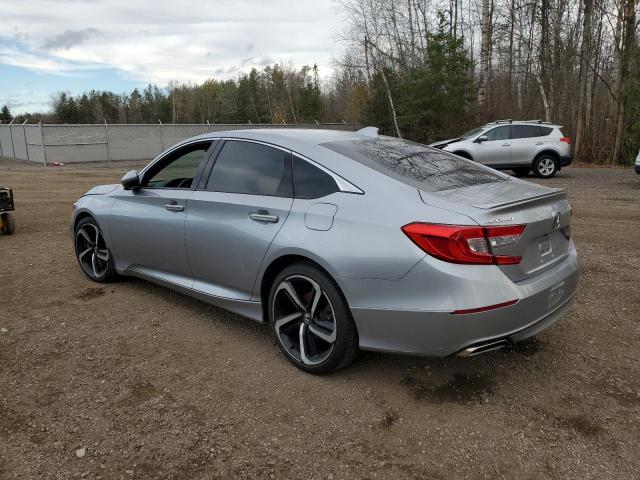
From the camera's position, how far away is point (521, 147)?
15.2 meters

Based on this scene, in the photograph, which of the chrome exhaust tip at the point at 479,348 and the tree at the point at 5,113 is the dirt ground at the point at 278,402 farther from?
the tree at the point at 5,113

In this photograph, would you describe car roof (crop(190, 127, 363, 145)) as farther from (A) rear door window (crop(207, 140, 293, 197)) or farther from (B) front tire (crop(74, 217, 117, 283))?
(B) front tire (crop(74, 217, 117, 283))

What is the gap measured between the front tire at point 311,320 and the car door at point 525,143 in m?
13.5

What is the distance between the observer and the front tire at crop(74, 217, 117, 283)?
204 inches

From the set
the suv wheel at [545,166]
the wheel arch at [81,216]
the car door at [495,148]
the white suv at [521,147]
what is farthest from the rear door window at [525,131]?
the wheel arch at [81,216]

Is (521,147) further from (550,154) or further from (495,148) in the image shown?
(550,154)

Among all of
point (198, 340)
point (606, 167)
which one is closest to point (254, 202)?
point (198, 340)

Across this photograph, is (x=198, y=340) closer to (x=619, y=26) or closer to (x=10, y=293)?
(x=10, y=293)

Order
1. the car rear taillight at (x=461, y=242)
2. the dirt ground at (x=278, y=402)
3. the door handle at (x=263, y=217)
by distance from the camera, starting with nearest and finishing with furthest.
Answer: the dirt ground at (x=278, y=402), the car rear taillight at (x=461, y=242), the door handle at (x=263, y=217)

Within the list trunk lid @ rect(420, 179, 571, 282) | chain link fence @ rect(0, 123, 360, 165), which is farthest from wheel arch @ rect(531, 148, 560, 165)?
trunk lid @ rect(420, 179, 571, 282)

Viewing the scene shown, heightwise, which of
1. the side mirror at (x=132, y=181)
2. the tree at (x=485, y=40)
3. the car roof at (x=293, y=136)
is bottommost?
the side mirror at (x=132, y=181)

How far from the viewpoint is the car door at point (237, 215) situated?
138 inches

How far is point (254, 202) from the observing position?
3.62m

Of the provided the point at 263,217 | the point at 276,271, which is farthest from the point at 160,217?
the point at 276,271
